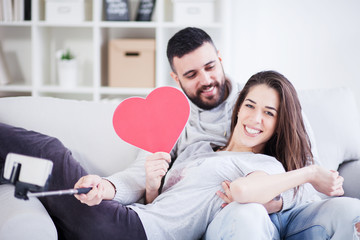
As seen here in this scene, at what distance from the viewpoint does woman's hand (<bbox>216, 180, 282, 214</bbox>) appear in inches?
49.7

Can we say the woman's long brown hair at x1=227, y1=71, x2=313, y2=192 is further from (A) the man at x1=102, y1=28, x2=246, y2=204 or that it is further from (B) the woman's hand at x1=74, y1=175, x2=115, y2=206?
(B) the woman's hand at x1=74, y1=175, x2=115, y2=206

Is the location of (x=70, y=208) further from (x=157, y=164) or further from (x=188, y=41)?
(x=188, y=41)

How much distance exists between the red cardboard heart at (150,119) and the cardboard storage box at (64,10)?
1.68 m

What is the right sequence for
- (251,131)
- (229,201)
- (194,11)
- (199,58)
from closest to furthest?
1. (229,201)
2. (251,131)
3. (199,58)
4. (194,11)

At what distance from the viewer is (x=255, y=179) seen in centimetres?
117

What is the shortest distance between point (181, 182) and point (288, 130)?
1.39ft

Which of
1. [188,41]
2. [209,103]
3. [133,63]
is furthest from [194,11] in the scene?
→ [209,103]

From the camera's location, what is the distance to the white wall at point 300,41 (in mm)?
2797

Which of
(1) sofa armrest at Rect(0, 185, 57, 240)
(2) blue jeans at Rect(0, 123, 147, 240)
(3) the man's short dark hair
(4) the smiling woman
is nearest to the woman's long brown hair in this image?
(4) the smiling woman

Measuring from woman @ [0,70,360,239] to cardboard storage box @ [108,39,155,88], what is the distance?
1.40 m

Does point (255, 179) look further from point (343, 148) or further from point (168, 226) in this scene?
point (343, 148)

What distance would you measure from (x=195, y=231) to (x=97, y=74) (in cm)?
178

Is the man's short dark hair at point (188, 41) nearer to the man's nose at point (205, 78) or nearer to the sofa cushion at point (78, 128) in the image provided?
the man's nose at point (205, 78)

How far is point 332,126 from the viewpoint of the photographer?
1793 mm
